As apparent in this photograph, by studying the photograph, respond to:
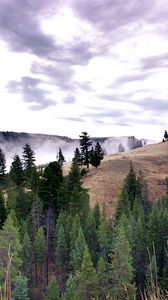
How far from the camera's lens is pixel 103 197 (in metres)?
97.1

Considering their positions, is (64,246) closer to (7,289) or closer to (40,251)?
(40,251)

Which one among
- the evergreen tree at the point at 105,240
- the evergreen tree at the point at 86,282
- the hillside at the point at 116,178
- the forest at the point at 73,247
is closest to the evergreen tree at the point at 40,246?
the forest at the point at 73,247

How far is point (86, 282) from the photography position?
3703 cm

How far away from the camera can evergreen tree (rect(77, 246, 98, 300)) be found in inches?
1458

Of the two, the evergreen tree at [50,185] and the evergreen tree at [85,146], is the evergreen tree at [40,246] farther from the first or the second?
the evergreen tree at [85,146]

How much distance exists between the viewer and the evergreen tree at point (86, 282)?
37.0 meters

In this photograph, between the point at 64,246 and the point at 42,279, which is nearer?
the point at 64,246

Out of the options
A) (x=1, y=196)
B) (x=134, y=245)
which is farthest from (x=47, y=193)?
(x=134, y=245)

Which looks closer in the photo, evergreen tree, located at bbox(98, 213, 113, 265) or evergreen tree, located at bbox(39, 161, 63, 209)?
evergreen tree, located at bbox(98, 213, 113, 265)

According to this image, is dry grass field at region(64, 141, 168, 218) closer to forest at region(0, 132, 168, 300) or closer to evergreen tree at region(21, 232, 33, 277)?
forest at region(0, 132, 168, 300)

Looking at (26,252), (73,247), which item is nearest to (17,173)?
(26,252)

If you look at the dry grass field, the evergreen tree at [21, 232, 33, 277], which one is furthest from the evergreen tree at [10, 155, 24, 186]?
the evergreen tree at [21, 232, 33, 277]

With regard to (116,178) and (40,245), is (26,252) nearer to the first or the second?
(40,245)

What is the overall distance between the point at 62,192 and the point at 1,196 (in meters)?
12.7
